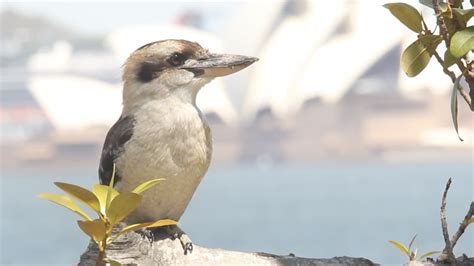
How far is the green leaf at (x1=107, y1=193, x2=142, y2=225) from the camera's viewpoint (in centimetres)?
160

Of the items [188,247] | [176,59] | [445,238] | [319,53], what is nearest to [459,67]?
[445,238]

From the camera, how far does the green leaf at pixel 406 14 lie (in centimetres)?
176

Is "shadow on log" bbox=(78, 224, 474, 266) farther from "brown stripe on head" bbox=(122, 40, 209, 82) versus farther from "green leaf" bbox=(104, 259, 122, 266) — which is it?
"brown stripe on head" bbox=(122, 40, 209, 82)

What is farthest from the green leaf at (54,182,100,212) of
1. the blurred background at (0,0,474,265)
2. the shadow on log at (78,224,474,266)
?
the blurred background at (0,0,474,265)

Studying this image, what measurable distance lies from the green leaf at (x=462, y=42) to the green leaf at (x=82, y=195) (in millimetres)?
610

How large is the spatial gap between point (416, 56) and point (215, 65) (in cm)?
84

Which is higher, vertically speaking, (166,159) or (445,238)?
(166,159)

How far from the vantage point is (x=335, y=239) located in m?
37.6

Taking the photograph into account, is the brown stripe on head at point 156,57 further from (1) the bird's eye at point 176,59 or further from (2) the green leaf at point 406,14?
(2) the green leaf at point 406,14

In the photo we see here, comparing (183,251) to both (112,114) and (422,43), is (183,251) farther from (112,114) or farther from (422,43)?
(112,114)

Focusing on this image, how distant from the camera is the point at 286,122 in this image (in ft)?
210

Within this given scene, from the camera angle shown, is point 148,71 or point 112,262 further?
point 148,71

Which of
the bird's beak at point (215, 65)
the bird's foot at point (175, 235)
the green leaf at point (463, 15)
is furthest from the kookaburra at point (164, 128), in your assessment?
the green leaf at point (463, 15)

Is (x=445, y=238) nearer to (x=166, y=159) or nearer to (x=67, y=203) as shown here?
(x=67, y=203)
